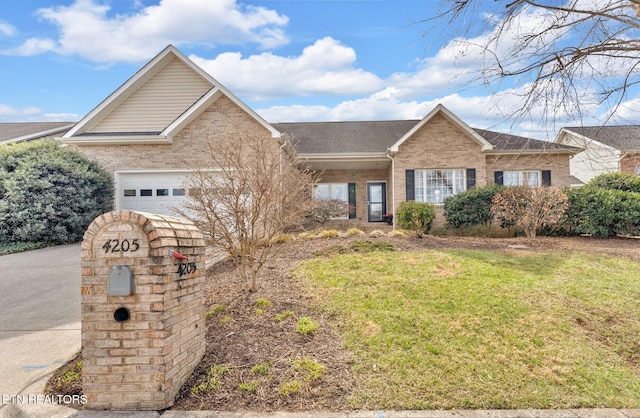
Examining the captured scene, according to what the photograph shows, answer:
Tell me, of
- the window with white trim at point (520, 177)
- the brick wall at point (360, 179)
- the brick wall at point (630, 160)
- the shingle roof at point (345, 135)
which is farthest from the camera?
the brick wall at point (360, 179)

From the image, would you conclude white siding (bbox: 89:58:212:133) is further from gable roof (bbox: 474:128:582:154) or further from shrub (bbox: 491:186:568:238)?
shrub (bbox: 491:186:568:238)

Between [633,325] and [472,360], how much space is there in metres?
2.73

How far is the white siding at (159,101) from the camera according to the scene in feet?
47.0

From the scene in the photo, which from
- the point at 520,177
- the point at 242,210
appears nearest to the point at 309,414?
the point at 242,210

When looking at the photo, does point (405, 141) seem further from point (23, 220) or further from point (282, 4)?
point (23, 220)

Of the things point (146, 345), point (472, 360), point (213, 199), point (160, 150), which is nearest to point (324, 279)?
point (213, 199)

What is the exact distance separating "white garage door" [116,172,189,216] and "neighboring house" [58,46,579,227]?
39 millimetres

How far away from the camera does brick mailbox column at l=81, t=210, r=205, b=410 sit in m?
3.12

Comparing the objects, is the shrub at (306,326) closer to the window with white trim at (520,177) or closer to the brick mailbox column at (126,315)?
the brick mailbox column at (126,315)

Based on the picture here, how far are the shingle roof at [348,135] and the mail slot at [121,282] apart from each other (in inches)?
513

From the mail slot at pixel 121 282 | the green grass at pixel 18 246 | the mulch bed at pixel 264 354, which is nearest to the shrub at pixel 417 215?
the mulch bed at pixel 264 354

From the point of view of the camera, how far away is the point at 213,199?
5.72 meters

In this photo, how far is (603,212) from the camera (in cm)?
1159

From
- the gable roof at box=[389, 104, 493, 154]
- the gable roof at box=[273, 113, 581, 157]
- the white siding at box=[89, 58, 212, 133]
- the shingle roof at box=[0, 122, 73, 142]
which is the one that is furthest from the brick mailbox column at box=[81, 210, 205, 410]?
the shingle roof at box=[0, 122, 73, 142]
